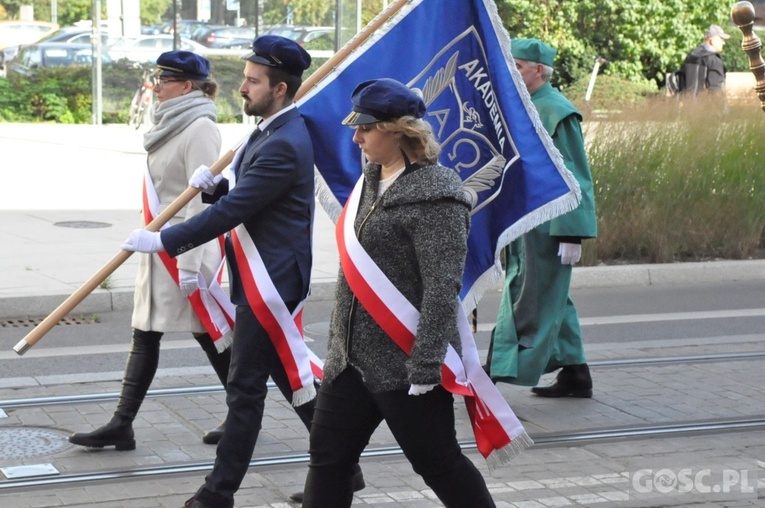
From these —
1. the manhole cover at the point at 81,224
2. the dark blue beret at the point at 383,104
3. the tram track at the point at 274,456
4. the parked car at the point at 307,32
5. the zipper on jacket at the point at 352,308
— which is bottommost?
the manhole cover at the point at 81,224

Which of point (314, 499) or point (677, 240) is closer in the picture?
point (314, 499)

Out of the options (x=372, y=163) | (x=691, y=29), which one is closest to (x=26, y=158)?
(x=372, y=163)

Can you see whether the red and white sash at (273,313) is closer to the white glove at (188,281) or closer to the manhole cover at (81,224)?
the white glove at (188,281)

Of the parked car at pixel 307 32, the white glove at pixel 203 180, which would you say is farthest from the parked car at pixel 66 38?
the white glove at pixel 203 180

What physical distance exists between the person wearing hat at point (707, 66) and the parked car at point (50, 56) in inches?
491

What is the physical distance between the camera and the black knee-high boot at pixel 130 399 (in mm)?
5531

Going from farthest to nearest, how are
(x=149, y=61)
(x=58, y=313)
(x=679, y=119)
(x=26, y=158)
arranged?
(x=149, y=61) → (x=26, y=158) → (x=679, y=119) → (x=58, y=313)

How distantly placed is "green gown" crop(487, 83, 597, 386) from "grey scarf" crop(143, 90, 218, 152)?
1.94m

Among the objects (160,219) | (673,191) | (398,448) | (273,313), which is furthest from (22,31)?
(273,313)

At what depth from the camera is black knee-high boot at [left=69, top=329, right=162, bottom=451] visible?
5.53 metres

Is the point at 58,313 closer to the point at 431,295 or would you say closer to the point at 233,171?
the point at 233,171

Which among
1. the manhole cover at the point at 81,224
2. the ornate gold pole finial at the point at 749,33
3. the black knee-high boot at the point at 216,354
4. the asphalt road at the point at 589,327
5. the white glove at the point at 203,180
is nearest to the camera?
the ornate gold pole finial at the point at 749,33

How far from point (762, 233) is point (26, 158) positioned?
10090 millimetres

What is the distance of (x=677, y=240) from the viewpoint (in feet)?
37.7
